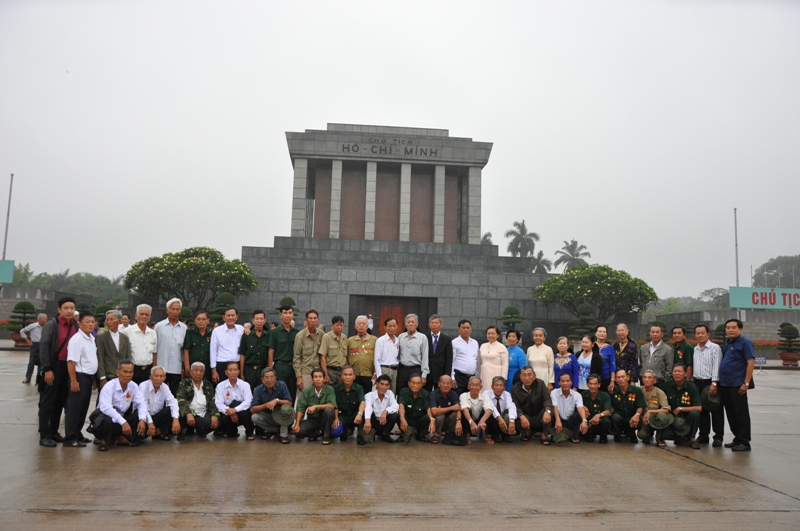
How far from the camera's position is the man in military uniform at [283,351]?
774 cm

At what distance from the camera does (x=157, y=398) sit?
22.7ft

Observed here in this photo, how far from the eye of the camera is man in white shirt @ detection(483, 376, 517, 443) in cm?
715

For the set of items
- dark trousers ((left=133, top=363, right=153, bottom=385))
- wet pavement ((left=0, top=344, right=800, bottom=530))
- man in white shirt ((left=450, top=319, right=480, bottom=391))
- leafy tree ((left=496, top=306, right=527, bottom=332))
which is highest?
leafy tree ((left=496, top=306, right=527, bottom=332))

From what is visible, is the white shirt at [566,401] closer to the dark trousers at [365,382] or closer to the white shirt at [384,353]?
the white shirt at [384,353]

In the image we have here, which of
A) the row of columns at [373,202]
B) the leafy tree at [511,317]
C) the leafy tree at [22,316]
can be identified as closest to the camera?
the leafy tree at [511,317]

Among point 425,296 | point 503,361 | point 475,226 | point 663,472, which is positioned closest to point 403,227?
point 475,226

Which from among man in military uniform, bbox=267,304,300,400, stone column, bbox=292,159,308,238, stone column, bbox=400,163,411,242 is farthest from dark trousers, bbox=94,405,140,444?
stone column, bbox=400,163,411,242

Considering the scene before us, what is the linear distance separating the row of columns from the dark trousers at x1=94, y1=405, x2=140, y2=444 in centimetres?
1976

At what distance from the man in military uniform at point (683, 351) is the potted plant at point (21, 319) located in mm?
20930

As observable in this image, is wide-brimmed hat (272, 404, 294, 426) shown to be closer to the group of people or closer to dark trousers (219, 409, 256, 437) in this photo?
the group of people

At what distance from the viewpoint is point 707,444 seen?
744cm

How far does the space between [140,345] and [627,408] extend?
19.3 ft

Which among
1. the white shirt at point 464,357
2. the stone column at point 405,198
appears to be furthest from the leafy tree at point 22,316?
the white shirt at point 464,357

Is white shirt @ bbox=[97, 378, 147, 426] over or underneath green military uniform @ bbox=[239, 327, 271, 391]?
underneath
